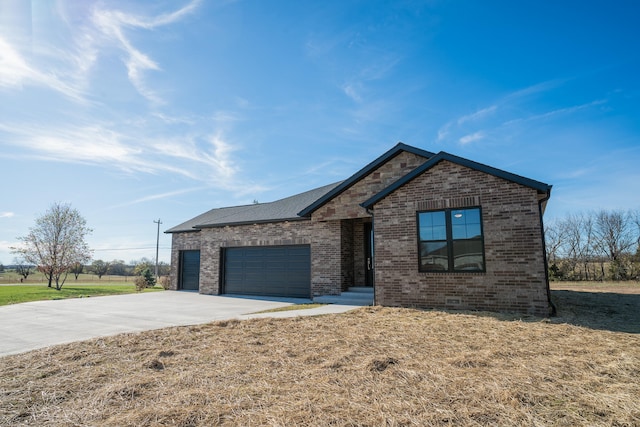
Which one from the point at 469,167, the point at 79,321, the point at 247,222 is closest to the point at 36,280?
the point at 247,222

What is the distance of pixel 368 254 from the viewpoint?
13.4 m

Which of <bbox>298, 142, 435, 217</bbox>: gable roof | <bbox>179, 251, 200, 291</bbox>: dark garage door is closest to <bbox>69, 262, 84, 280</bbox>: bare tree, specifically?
<bbox>179, 251, 200, 291</bbox>: dark garage door

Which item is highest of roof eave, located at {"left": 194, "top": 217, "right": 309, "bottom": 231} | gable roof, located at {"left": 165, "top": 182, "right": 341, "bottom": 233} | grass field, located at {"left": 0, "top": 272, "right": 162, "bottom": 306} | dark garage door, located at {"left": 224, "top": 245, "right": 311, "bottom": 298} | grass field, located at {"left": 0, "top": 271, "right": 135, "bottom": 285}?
gable roof, located at {"left": 165, "top": 182, "right": 341, "bottom": 233}

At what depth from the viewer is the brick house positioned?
Answer: 8500mm

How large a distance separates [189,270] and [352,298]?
36.6ft

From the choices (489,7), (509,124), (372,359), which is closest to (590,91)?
(509,124)

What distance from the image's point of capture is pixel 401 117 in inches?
468

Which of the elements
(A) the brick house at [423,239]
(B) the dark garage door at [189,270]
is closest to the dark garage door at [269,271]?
(A) the brick house at [423,239]

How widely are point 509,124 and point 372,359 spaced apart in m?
11.0

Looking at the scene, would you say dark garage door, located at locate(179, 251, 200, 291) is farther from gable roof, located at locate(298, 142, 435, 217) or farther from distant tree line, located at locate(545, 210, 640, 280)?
distant tree line, located at locate(545, 210, 640, 280)

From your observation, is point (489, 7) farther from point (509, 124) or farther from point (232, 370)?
point (232, 370)

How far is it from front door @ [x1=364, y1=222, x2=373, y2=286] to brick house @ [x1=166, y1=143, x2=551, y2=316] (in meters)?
0.04

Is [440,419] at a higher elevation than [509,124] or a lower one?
lower

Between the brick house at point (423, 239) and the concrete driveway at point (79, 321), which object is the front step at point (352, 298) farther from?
the concrete driveway at point (79, 321)
